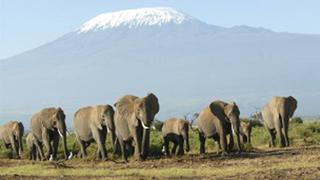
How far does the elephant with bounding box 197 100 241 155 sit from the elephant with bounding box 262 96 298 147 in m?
3.43

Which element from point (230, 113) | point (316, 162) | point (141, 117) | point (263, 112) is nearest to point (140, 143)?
point (141, 117)

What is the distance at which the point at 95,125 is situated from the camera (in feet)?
114

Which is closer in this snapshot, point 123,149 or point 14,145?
point 123,149

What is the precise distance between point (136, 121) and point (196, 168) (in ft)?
17.9

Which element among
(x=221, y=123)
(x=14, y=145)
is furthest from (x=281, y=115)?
(x=14, y=145)

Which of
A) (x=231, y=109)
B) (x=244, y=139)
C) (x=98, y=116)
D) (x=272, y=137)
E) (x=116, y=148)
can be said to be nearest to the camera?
(x=231, y=109)

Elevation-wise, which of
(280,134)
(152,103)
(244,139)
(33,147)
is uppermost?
(152,103)

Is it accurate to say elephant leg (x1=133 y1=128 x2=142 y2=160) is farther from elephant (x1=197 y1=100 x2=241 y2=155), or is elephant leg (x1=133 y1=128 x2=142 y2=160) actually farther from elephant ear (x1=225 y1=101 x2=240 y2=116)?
elephant ear (x1=225 y1=101 x2=240 y2=116)

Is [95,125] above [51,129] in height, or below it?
below

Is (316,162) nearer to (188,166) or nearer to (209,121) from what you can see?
(188,166)

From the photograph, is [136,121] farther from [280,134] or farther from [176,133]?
[280,134]

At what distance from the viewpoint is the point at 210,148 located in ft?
135

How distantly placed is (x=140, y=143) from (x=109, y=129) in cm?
250

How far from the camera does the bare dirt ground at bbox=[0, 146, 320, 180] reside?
79.2ft
